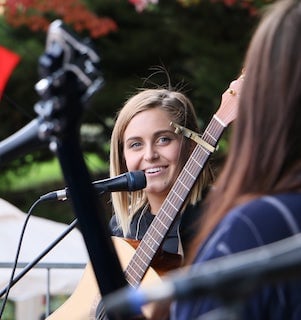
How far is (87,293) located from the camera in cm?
350

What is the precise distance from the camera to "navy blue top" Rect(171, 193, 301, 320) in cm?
173

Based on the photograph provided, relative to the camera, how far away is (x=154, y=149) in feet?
11.9

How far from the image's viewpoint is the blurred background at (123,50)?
8000mm

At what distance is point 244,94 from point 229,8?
6.69m

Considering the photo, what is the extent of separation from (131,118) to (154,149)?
184mm

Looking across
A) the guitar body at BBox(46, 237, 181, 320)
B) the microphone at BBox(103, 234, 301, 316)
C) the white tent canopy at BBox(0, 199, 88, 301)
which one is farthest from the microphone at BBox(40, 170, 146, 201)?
the white tent canopy at BBox(0, 199, 88, 301)

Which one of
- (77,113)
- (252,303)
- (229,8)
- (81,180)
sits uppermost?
(229,8)

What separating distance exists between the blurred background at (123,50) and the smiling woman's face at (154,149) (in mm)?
3691

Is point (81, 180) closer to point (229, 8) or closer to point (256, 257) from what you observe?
point (256, 257)

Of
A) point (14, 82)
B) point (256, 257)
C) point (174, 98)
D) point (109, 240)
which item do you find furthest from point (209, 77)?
point (256, 257)

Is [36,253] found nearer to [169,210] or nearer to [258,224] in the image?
[169,210]

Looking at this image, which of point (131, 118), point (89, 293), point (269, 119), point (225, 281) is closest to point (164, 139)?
point (131, 118)

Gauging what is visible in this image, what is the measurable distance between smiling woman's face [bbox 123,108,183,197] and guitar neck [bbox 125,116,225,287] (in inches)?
15.4

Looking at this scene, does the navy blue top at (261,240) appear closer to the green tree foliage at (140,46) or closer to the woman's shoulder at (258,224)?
the woman's shoulder at (258,224)
